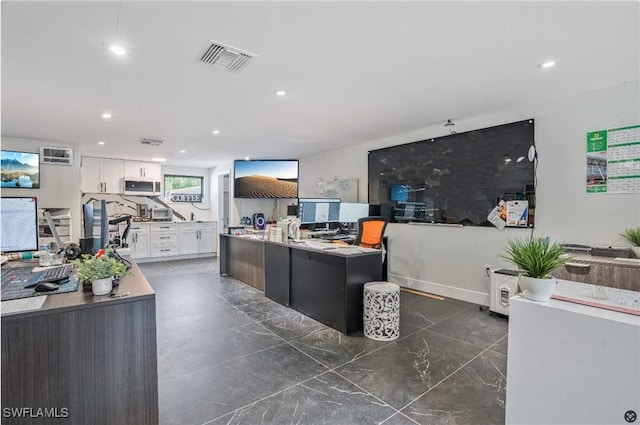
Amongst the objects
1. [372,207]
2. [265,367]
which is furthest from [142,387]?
[372,207]

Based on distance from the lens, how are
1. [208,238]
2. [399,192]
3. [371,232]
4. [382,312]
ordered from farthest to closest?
[208,238] < [399,192] < [371,232] < [382,312]

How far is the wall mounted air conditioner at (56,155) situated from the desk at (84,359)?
194 inches

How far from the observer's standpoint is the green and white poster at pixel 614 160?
273 centimetres

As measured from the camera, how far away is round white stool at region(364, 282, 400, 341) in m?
2.78

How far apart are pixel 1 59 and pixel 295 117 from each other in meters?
2.58

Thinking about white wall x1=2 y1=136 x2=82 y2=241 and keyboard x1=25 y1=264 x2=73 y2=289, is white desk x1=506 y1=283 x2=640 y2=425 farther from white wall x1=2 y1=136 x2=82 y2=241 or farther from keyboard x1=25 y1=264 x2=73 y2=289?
white wall x1=2 y1=136 x2=82 y2=241

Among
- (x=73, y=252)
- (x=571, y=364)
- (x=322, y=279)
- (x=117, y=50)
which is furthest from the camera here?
(x=322, y=279)

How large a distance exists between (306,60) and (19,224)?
2.27m

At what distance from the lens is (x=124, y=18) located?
1.83 meters

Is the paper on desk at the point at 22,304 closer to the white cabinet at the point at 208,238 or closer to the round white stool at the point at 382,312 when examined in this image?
the round white stool at the point at 382,312

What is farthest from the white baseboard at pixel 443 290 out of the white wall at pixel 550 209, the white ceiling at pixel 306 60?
the white ceiling at pixel 306 60

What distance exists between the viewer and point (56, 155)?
A: 16.6 feet

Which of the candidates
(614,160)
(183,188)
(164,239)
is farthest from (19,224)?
(183,188)

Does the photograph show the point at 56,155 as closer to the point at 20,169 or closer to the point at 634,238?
the point at 20,169
